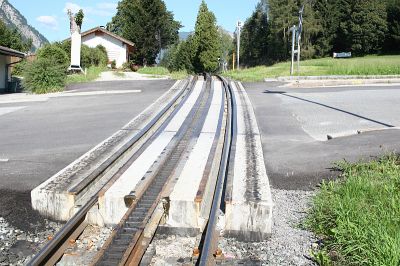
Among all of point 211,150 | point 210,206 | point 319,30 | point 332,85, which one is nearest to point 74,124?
point 211,150

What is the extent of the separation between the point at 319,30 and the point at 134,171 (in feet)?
256

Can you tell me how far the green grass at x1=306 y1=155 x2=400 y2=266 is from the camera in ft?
13.8

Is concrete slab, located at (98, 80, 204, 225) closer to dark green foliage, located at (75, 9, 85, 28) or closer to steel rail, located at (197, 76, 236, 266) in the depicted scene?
steel rail, located at (197, 76, 236, 266)

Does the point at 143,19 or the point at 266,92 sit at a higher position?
the point at 143,19

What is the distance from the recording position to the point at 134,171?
6.91 m

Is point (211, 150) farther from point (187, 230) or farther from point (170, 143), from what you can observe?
point (187, 230)

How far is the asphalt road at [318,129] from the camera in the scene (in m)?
7.65

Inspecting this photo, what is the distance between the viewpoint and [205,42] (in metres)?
69.1

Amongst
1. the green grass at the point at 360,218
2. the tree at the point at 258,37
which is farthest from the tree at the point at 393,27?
the green grass at the point at 360,218

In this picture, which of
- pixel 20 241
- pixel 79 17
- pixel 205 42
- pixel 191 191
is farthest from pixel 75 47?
pixel 205 42

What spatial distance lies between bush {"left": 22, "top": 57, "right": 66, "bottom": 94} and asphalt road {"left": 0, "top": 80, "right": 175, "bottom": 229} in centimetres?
209

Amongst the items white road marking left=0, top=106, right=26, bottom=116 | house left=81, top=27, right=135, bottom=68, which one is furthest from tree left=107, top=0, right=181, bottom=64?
white road marking left=0, top=106, right=26, bottom=116

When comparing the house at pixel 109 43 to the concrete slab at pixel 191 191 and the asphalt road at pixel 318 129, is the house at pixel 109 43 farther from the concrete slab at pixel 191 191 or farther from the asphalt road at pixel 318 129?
the concrete slab at pixel 191 191

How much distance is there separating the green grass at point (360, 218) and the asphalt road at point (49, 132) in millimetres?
3491
